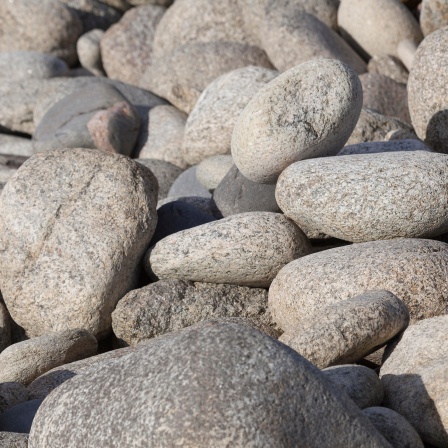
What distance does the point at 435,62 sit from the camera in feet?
22.8

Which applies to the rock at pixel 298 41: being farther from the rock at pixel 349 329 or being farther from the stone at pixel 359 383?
the stone at pixel 359 383

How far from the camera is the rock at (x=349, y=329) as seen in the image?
4.30 metres

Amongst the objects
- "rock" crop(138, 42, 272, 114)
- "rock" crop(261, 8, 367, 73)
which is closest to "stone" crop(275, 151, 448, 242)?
"rock" crop(261, 8, 367, 73)

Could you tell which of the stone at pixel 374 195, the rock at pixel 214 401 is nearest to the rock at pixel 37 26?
the stone at pixel 374 195

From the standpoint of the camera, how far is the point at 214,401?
3.10 meters

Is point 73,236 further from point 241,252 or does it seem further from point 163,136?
point 163,136

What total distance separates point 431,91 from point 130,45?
525 centimetres

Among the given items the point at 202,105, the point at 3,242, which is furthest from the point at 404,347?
the point at 202,105

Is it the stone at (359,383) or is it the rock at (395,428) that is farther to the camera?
the stone at (359,383)

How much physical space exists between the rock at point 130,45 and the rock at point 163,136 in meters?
1.84

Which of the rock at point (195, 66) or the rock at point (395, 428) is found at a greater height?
the rock at point (395, 428)

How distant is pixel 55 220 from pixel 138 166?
657 millimetres

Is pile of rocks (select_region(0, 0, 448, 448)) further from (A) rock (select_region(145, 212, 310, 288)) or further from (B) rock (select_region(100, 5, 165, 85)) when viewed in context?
(B) rock (select_region(100, 5, 165, 85))

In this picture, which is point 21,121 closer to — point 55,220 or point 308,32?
point 308,32
